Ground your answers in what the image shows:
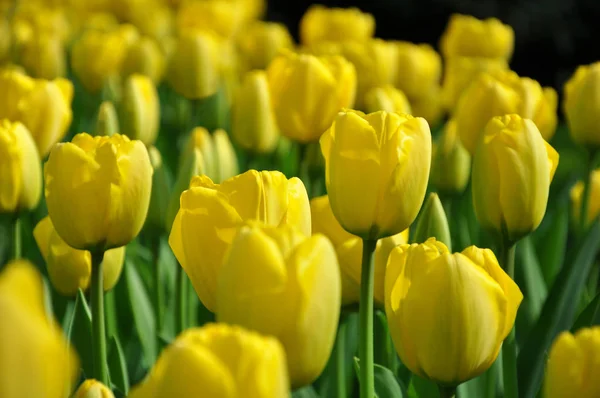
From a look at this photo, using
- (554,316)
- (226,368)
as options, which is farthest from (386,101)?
(226,368)

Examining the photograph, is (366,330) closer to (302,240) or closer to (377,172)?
(377,172)

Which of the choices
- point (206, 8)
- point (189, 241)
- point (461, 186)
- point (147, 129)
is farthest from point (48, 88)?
point (206, 8)

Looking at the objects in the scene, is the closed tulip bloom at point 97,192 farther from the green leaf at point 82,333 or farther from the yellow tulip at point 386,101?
the yellow tulip at point 386,101

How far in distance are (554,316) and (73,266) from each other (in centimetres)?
67

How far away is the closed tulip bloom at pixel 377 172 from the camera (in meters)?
0.94

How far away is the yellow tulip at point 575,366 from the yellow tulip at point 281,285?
0.64 ft

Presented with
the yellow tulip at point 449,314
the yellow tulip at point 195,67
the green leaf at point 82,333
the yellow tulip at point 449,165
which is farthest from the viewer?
the yellow tulip at point 195,67

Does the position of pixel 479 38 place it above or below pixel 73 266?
below

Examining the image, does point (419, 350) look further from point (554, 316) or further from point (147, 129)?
point (147, 129)

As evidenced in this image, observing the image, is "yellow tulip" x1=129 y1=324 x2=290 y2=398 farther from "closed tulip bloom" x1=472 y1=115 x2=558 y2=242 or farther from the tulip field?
"closed tulip bloom" x1=472 y1=115 x2=558 y2=242

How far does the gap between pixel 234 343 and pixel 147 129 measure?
1.38 metres

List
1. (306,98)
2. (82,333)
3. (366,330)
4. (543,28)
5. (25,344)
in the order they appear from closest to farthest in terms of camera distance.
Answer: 1. (25,344)
2. (366,330)
3. (82,333)
4. (306,98)
5. (543,28)

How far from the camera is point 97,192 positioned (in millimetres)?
1041

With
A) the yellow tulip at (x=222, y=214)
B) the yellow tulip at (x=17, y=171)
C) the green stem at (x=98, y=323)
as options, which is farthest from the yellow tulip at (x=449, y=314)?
the yellow tulip at (x=17, y=171)
